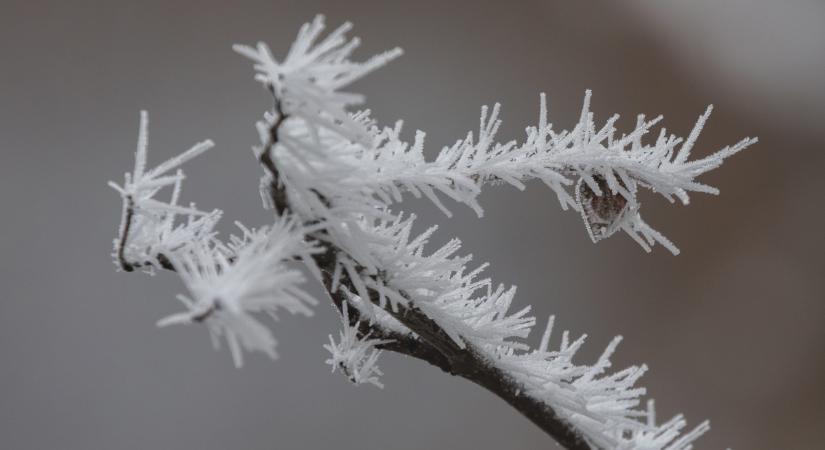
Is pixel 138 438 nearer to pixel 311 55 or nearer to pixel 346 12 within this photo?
pixel 346 12

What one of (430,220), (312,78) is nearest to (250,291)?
(312,78)

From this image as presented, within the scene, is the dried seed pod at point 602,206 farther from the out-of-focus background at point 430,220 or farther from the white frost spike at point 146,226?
the out-of-focus background at point 430,220

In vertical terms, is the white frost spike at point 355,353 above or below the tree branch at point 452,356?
below

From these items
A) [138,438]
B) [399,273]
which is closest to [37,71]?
[138,438]

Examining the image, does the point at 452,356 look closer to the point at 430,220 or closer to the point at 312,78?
the point at 312,78

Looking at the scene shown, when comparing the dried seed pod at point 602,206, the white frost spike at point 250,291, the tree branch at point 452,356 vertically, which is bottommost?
the white frost spike at point 250,291

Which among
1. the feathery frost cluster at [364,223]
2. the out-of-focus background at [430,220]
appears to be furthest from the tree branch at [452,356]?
the out-of-focus background at [430,220]

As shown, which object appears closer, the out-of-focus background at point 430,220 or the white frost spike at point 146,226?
the white frost spike at point 146,226
